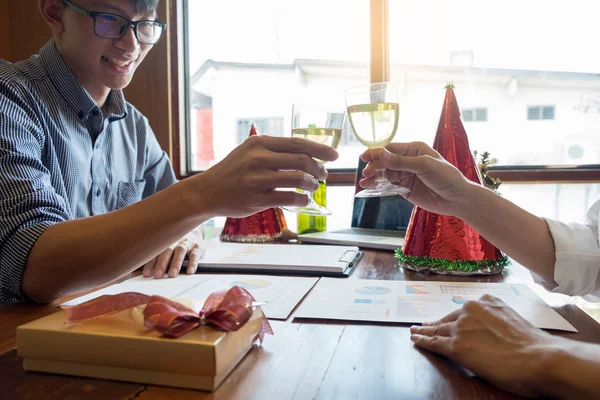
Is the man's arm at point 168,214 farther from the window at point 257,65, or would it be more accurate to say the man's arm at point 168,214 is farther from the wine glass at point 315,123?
the window at point 257,65

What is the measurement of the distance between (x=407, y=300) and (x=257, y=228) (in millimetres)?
857

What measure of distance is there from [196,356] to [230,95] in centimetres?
231

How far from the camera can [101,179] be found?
154 centimetres

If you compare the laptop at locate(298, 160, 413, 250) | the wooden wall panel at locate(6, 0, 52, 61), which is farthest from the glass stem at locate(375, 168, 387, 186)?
the wooden wall panel at locate(6, 0, 52, 61)

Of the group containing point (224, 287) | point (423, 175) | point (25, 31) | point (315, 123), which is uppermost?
point (25, 31)

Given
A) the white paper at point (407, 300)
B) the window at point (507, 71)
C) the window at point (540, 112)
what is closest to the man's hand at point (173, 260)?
the white paper at point (407, 300)

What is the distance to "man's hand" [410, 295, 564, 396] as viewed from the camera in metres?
0.50

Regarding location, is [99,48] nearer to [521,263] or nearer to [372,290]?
[372,290]

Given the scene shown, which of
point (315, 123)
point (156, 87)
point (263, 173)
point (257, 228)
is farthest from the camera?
point (156, 87)

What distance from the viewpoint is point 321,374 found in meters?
0.53

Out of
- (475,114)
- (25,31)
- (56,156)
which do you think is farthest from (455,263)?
(25,31)

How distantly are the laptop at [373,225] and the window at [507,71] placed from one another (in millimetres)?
630

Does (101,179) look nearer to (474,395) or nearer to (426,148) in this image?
(426,148)

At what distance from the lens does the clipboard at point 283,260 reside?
1.10 m
